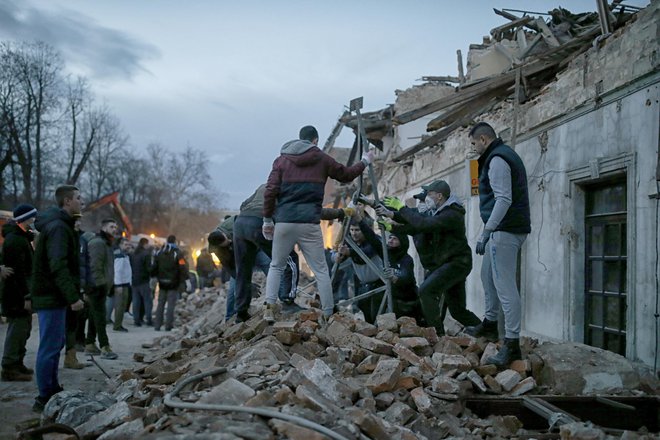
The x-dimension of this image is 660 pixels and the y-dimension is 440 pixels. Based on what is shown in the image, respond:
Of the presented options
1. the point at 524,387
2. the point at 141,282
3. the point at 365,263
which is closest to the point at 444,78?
the point at 141,282

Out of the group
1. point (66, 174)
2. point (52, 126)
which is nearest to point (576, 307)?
point (52, 126)

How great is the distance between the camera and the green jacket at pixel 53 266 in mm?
5184

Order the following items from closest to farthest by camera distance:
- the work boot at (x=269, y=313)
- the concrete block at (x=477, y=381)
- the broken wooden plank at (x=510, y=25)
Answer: the concrete block at (x=477, y=381)
the work boot at (x=269, y=313)
the broken wooden plank at (x=510, y=25)

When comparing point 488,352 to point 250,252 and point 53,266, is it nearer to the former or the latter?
point 250,252

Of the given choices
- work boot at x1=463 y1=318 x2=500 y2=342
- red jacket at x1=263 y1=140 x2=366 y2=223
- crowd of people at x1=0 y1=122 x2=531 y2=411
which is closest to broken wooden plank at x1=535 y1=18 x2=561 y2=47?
crowd of people at x1=0 y1=122 x2=531 y2=411

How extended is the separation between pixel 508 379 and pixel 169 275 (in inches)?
339

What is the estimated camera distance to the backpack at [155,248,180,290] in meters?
11.9

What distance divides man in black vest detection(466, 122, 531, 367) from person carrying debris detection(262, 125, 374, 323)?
4.28 feet

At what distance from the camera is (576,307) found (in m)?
7.47

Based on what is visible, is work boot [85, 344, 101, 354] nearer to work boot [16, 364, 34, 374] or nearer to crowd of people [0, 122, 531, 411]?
crowd of people [0, 122, 531, 411]

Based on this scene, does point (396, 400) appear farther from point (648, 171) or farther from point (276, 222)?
point (648, 171)

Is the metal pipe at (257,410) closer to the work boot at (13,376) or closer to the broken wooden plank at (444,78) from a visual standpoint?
the work boot at (13,376)

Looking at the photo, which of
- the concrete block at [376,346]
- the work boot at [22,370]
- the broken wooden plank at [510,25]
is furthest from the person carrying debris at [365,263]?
the broken wooden plank at [510,25]

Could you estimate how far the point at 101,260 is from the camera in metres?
8.40
